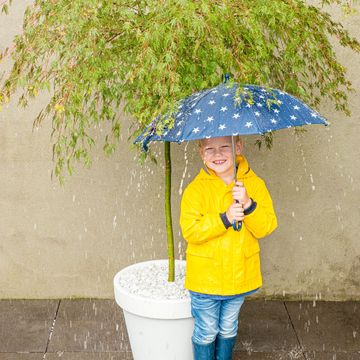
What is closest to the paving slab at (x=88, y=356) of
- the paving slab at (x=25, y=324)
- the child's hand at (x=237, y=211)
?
the paving slab at (x=25, y=324)

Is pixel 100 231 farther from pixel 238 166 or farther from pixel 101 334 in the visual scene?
pixel 238 166

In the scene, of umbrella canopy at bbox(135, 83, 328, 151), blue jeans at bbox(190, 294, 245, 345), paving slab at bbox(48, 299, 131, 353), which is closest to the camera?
umbrella canopy at bbox(135, 83, 328, 151)

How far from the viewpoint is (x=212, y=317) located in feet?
11.7

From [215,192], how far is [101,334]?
1748mm

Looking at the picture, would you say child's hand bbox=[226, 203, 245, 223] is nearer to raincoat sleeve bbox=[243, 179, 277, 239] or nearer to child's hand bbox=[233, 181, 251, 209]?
child's hand bbox=[233, 181, 251, 209]

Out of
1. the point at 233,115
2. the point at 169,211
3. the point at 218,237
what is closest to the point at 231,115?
the point at 233,115

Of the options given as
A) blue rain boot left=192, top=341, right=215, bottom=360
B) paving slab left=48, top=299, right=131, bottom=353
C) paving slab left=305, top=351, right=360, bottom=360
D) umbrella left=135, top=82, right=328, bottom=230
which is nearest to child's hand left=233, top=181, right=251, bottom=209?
umbrella left=135, top=82, right=328, bottom=230

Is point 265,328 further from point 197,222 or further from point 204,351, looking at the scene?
point 197,222

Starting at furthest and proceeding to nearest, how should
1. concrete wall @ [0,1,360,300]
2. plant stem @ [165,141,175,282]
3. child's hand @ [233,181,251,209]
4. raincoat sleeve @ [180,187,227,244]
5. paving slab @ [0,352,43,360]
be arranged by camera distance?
1. concrete wall @ [0,1,360,300]
2. paving slab @ [0,352,43,360]
3. plant stem @ [165,141,175,282]
4. raincoat sleeve @ [180,187,227,244]
5. child's hand @ [233,181,251,209]

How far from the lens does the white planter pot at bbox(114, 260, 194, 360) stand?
360 centimetres

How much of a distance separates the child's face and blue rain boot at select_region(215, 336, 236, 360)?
1.07 metres

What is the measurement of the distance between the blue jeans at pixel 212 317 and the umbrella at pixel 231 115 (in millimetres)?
1074

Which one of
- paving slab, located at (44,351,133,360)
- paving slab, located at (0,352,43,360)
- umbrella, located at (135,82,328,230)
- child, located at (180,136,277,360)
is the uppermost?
umbrella, located at (135,82,328,230)

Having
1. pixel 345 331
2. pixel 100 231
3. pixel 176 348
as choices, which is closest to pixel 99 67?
pixel 176 348
